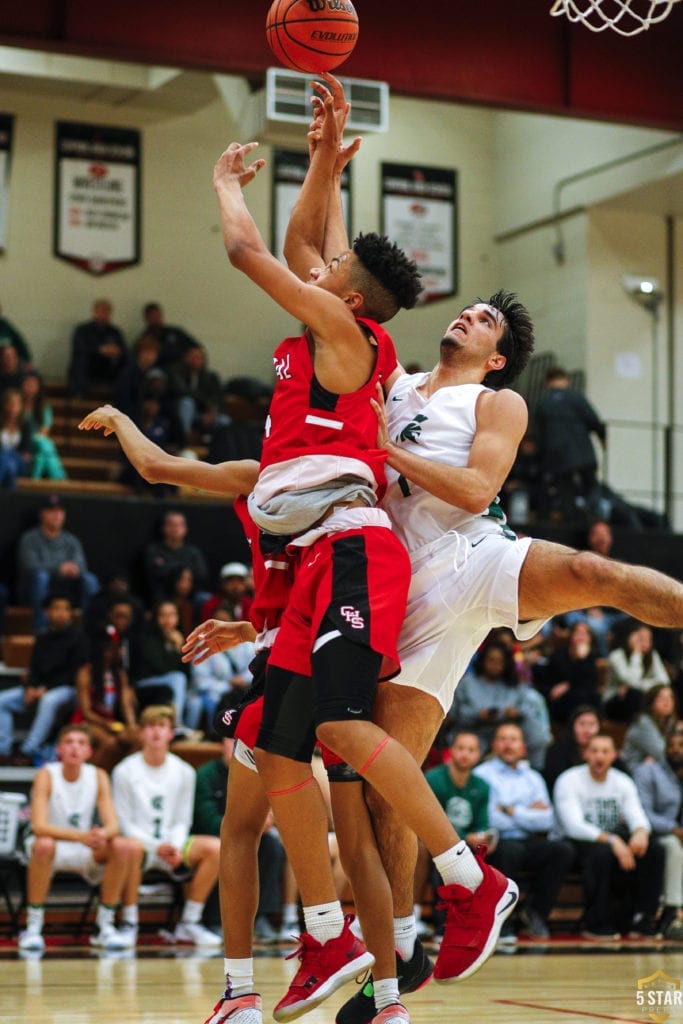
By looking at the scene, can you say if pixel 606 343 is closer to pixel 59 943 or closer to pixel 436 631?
pixel 59 943

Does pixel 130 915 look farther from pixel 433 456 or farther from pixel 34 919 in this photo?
pixel 433 456

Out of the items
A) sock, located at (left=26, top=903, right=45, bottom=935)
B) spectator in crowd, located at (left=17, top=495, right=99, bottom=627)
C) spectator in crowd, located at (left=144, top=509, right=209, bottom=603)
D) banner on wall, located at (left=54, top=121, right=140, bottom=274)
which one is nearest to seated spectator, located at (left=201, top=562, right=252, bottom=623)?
spectator in crowd, located at (left=144, top=509, right=209, bottom=603)

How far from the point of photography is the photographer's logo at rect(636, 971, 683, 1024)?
19.4 feet

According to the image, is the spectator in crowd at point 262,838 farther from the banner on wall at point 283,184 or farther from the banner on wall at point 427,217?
the banner on wall at point 427,217

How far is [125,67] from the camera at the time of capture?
19.0 m

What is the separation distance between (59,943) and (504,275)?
14.9 metres

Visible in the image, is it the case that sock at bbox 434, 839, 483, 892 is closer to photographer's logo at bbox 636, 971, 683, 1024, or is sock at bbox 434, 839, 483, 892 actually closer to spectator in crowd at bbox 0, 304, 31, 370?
photographer's logo at bbox 636, 971, 683, 1024

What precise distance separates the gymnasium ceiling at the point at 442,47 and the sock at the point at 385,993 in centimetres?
750

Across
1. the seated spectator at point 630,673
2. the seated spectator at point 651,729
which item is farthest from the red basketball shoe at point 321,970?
the seated spectator at point 630,673

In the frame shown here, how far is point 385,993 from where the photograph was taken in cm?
470

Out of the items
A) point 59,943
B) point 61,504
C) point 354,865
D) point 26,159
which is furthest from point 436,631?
point 26,159

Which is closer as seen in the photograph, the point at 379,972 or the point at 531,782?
the point at 379,972

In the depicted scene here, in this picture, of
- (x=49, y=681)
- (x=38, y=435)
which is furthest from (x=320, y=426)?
(x=38, y=435)

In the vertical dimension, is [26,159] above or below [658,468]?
above
